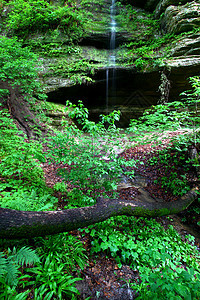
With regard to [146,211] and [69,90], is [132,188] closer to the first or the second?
[146,211]

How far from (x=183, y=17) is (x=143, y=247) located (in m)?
11.0

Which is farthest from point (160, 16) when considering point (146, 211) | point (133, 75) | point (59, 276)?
point (59, 276)

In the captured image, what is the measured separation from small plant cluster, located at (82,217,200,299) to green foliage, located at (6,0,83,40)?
11393mm

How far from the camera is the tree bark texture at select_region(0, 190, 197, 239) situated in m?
1.72

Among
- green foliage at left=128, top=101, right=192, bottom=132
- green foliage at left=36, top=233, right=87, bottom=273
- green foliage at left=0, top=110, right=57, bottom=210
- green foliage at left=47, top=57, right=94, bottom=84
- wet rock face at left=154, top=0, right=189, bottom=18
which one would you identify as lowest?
green foliage at left=36, top=233, right=87, bottom=273

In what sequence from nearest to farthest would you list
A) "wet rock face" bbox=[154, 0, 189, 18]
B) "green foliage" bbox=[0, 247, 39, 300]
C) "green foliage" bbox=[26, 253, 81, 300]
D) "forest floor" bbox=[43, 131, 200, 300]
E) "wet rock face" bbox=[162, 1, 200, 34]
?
1. "green foliage" bbox=[0, 247, 39, 300]
2. "green foliage" bbox=[26, 253, 81, 300]
3. "forest floor" bbox=[43, 131, 200, 300]
4. "wet rock face" bbox=[162, 1, 200, 34]
5. "wet rock face" bbox=[154, 0, 189, 18]

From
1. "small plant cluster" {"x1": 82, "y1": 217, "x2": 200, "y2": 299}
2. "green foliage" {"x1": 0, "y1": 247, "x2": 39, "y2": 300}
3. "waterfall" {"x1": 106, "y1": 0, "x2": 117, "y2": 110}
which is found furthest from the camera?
"waterfall" {"x1": 106, "y1": 0, "x2": 117, "y2": 110}

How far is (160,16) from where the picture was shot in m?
8.90

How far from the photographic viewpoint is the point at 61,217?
212 cm

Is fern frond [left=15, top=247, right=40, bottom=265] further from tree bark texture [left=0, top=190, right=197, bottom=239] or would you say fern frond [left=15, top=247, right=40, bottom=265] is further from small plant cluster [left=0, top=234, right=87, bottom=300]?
tree bark texture [left=0, top=190, right=197, bottom=239]

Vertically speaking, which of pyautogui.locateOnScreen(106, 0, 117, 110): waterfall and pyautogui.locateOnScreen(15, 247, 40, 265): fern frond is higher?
pyautogui.locateOnScreen(106, 0, 117, 110): waterfall

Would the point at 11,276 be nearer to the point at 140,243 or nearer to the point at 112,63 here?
the point at 140,243

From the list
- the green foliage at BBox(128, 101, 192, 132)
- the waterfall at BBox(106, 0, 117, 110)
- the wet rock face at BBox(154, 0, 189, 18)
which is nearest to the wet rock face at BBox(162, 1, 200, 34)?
the wet rock face at BBox(154, 0, 189, 18)

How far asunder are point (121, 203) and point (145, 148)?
5154mm
